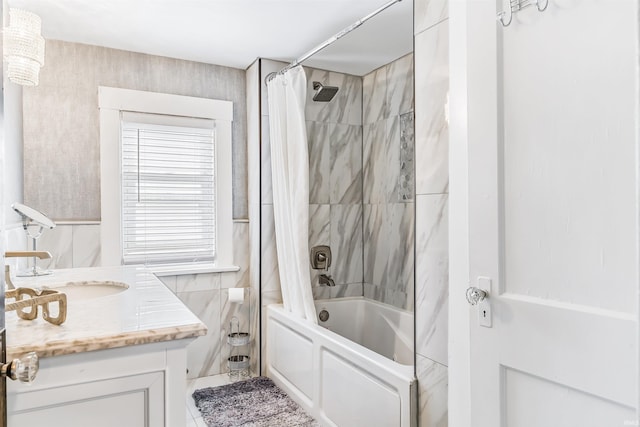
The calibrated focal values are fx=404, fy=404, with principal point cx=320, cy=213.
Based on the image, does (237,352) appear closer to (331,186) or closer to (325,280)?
(325,280)

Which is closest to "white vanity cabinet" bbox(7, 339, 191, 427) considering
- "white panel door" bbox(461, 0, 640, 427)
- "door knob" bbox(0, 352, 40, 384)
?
"door knob" bbox(0, 352, 40, 384)

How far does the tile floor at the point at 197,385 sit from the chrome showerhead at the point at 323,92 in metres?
2.23

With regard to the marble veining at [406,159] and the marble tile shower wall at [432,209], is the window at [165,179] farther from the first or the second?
the marble tile shower wall at [432,209]

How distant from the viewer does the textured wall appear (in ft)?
8.49

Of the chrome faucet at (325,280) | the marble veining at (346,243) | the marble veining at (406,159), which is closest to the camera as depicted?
the marble veining at (406,159)

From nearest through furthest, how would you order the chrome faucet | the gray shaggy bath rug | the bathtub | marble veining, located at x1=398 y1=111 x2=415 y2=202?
the bathtub < the gray shaggy bath rug < marble veining, located at x1=398 y1=111 x2=415 y2=202 < the chrome faucet

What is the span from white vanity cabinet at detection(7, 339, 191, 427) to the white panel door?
0.92 metres

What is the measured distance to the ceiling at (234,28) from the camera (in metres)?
2.25

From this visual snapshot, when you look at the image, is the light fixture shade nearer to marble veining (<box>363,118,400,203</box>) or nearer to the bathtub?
the bathtub

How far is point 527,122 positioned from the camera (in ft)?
3.67

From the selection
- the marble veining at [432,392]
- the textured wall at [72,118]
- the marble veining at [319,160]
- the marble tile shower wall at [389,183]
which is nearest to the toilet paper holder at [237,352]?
the marble tile shower wall at [389,183]

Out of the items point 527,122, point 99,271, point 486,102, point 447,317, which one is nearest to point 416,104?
point 486,102

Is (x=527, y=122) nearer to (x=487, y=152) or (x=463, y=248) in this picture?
(x=487, y=152)

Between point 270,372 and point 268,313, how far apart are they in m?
0.43
